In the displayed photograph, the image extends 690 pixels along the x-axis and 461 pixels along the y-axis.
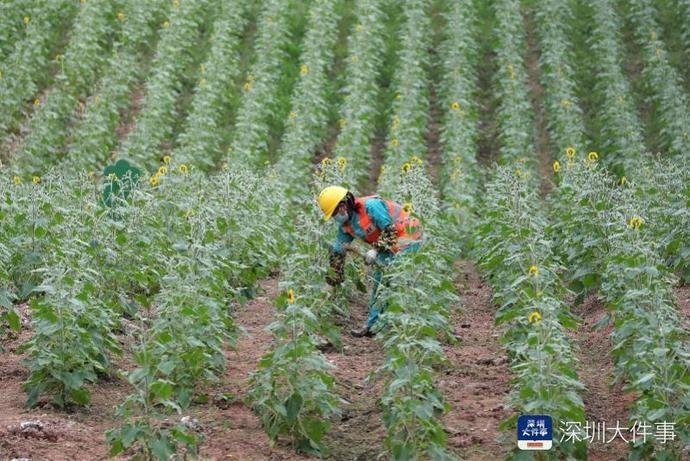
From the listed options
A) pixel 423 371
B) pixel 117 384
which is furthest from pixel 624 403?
pixel 117 384

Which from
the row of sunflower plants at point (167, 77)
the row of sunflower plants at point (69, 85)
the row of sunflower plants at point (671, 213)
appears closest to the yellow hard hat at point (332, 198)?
the row of sunflower plants at point (671, 213)

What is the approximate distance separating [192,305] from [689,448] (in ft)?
10.2

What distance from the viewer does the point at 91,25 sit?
67.1 feet

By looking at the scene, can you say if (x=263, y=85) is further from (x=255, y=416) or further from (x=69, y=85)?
(x=255, y=416)

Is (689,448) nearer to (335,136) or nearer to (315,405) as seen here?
(315,405)

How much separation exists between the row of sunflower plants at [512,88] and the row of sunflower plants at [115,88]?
5.73m

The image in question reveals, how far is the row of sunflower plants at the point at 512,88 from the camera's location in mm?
17891

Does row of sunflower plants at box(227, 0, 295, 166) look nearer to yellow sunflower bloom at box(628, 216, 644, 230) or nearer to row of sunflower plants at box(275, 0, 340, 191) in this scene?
row of sunflower plants at box(275, 0, 340, 191)

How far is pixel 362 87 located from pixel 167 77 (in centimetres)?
307

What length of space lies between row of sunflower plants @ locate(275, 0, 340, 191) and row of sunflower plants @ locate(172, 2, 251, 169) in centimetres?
103

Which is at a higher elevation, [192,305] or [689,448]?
[192,305]

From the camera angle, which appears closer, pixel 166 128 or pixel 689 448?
pixel 689 448

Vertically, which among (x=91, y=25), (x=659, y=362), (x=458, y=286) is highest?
(x=91, y=25)

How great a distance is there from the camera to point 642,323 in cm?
742
